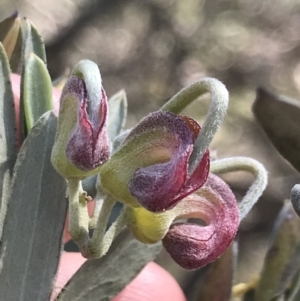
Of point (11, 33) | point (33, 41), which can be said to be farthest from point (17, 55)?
point (33, 41)

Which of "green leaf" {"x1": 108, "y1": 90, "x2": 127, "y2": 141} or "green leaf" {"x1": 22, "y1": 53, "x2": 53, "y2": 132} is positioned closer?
"green leaf" {"x1": 22, "y1": 53, "x2": 53, "y2": 132}

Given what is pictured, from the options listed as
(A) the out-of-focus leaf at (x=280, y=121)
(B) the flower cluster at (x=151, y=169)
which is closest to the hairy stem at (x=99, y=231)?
(B) the flower cluster at (x=151, y=169)

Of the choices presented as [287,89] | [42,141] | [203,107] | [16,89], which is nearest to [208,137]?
[42,141]

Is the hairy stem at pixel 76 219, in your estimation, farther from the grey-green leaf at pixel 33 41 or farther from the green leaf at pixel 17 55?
the green leaf at pixel 17 55

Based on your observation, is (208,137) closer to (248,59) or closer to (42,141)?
(42,141)

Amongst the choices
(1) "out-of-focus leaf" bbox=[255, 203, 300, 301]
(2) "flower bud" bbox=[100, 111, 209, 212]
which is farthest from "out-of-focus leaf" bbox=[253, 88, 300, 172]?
(2) "flower bud" bbox=[100, 111, 209, 212]

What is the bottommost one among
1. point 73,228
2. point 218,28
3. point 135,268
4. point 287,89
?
point 287,89

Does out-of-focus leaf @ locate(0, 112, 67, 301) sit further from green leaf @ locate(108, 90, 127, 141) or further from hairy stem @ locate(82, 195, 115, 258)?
green leaf @ locate(108, 90, 127, 141)
